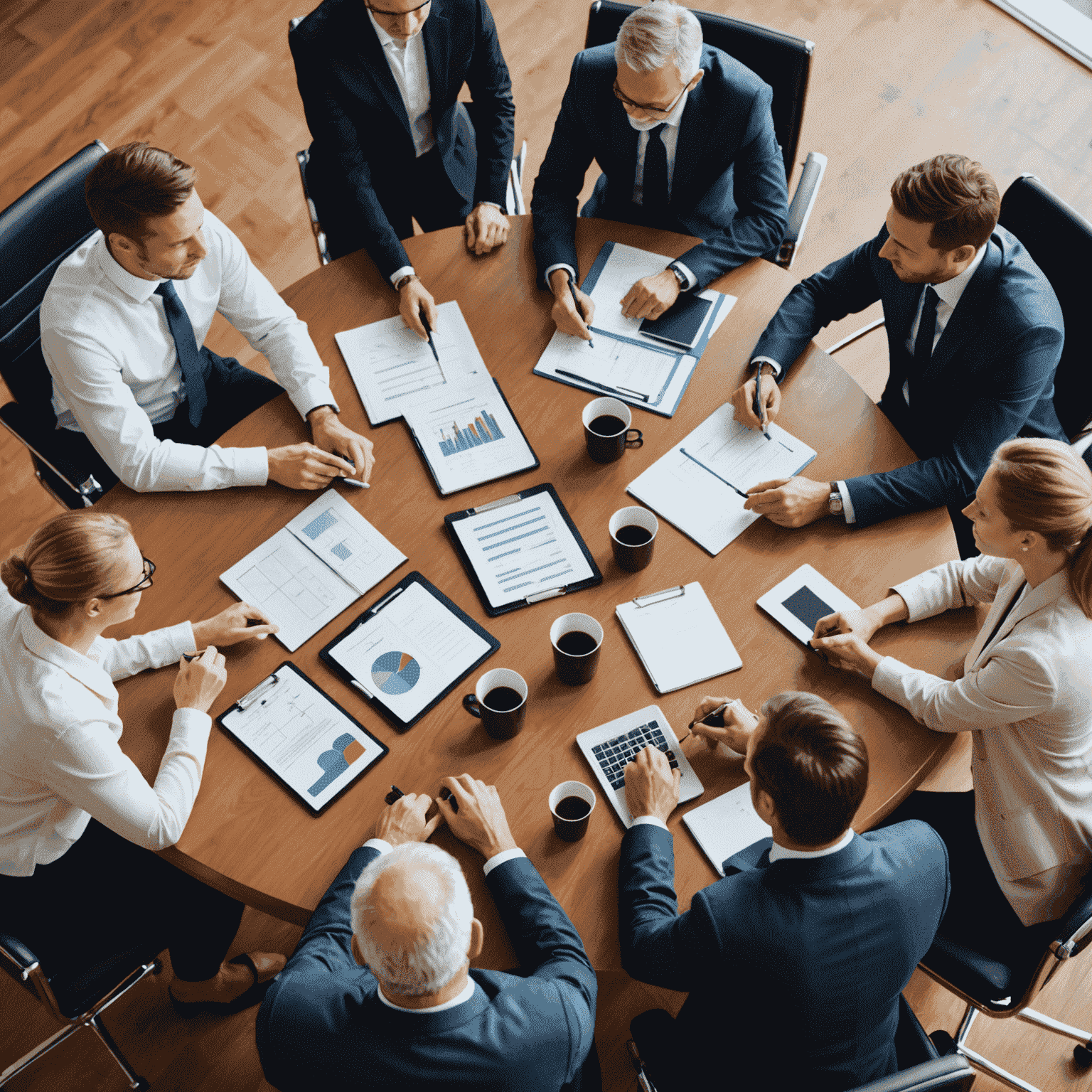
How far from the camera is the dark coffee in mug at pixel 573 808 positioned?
72.9 inches

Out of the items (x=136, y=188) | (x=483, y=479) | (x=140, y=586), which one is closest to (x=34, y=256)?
(x=136, y=188)

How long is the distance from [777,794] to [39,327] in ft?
7.01

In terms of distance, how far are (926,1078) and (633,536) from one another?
1129 millimetres

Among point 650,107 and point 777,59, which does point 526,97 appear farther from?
point 650,107

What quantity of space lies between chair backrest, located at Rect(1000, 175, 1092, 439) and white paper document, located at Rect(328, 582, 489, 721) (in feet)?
5.49

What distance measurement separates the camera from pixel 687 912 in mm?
1674

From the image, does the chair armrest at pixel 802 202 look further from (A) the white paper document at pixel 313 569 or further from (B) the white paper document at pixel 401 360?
(A) the white paper document at pixel 313 569

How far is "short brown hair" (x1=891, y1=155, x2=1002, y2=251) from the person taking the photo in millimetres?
2127

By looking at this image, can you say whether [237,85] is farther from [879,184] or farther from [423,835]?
[423,835]

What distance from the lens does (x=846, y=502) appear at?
2.20 metres

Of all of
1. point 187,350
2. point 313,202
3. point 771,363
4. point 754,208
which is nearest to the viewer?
point 771,363

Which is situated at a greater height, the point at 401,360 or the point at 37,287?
the point at 37,287

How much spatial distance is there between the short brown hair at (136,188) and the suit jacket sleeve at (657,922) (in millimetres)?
1652

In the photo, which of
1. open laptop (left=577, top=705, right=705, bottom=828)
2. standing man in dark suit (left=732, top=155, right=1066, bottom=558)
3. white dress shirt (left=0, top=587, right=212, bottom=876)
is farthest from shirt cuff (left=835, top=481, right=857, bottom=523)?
white dress shirt (left=0, top=587, right=212, bottom=876)
